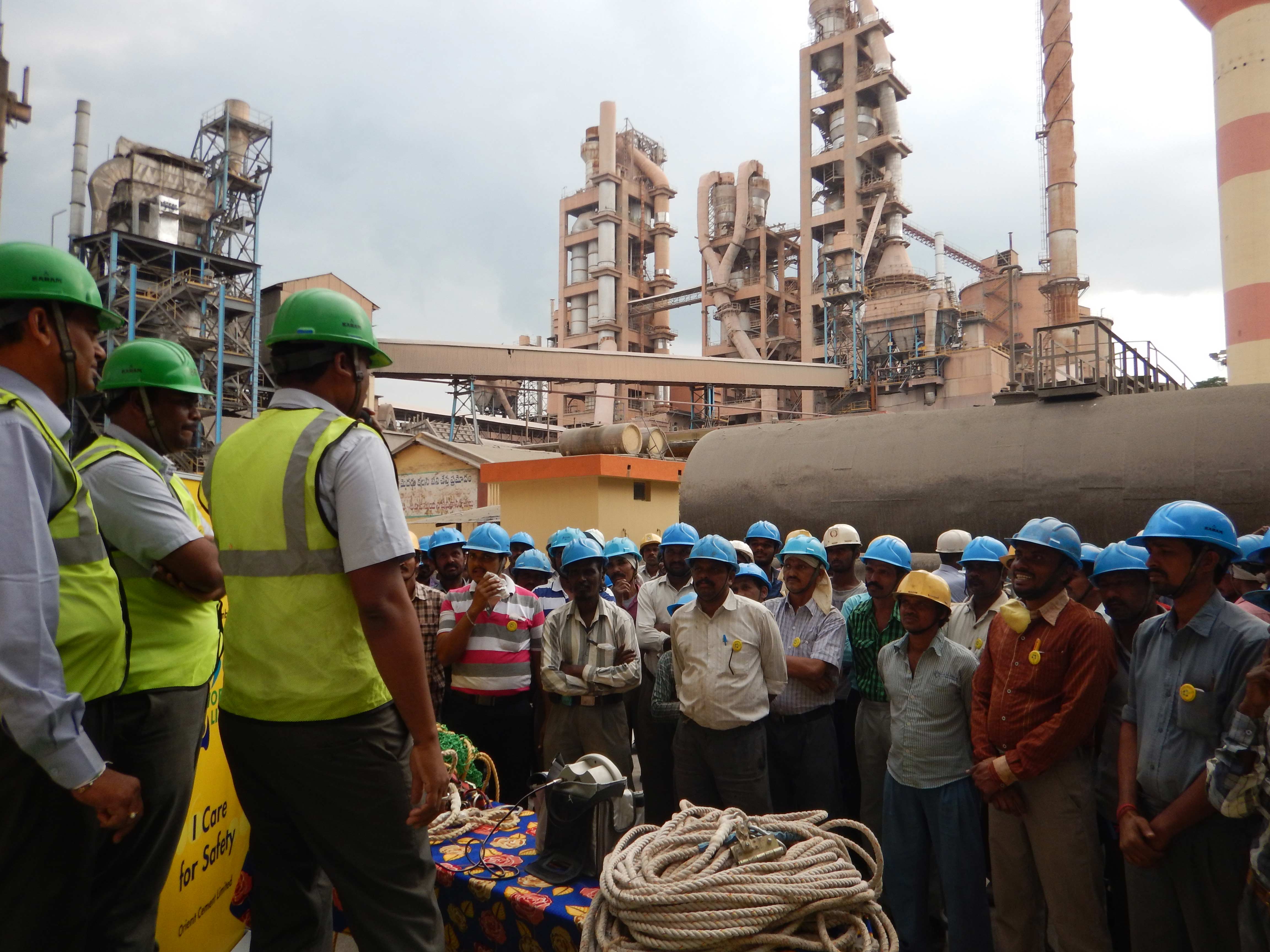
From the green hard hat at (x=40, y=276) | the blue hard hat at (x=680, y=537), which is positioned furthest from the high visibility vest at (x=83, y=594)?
the blue hard hat at (x=680, y=537)

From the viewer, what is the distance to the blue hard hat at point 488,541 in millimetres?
5355

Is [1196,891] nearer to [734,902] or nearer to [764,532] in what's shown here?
[734,902]

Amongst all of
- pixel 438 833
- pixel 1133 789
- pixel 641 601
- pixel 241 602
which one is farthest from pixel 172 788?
pixel 641 601

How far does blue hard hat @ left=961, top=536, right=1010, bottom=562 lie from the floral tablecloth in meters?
3.00

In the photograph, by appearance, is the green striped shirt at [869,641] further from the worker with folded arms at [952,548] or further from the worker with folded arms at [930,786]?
the worker with folded arms at [952,548]

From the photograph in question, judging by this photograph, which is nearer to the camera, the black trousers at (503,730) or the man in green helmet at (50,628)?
the man in green helmet at (50,628)

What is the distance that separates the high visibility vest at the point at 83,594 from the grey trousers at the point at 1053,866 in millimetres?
3496

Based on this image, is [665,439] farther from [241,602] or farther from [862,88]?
[862,88]

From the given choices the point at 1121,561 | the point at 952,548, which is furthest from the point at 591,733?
the point at 952,548

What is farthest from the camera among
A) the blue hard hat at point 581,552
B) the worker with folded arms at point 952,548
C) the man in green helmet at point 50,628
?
the worker with folded arms at point 952,548

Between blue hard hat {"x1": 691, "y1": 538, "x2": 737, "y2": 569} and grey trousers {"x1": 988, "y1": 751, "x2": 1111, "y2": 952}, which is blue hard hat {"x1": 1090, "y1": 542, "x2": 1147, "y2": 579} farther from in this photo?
blue hard hat {"x1": 691, "y1": 538, "x2": 737, "y2": 569}

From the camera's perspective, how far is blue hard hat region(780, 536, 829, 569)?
5.14 metres

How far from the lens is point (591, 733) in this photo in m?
4.77

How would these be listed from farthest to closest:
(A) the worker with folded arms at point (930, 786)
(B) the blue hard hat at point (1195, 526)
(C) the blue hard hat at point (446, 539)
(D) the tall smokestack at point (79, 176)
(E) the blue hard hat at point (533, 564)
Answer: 1. (D) the tall smokestack at point (79, 176)
2. (C) the blue hard hat at point (446, 539)
3. (E) the blue hard hat at point (533, 564)
4. (A) the worker with folded arms at point (930, 786)
5. (B) the blue hard hat at point (1195, 526)
